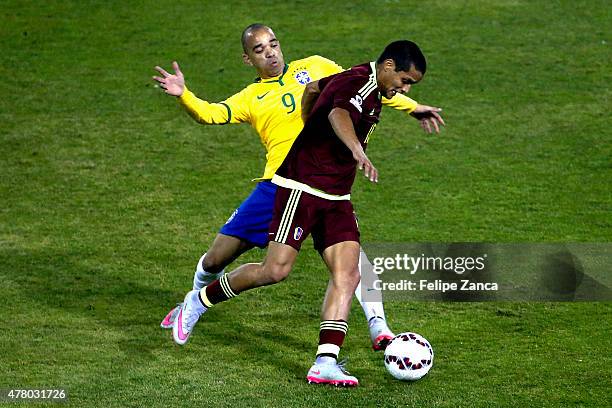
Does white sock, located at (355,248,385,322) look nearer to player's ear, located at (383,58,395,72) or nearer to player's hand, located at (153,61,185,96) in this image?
player's ear, located at (383,58,395,72)

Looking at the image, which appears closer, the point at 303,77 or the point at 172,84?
the point at 172,84

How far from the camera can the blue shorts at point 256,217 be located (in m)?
8.95

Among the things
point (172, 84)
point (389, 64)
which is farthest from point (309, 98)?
point (172, 84)

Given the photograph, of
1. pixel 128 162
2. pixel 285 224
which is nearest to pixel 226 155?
pixel 128 162

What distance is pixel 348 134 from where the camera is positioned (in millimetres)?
7598

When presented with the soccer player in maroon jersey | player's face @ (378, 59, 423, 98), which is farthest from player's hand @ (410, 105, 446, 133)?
player's face @ (378, 59, 423, 98)

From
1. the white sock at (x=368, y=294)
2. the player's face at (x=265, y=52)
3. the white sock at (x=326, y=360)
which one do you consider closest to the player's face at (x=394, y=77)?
the white sock at (x=368, y=294)

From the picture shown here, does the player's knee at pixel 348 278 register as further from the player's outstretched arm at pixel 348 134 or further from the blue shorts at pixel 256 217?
the blue shorts at pixel 256 217

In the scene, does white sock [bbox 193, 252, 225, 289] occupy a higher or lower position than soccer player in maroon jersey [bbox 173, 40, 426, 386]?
lower

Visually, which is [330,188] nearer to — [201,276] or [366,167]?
[366,167]

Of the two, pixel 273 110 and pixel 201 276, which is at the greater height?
pixel 273 110

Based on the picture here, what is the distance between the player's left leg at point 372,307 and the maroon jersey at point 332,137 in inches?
30.2

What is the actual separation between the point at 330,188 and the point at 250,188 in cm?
455

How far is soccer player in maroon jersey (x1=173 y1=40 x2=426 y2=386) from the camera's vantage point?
25.8ft
